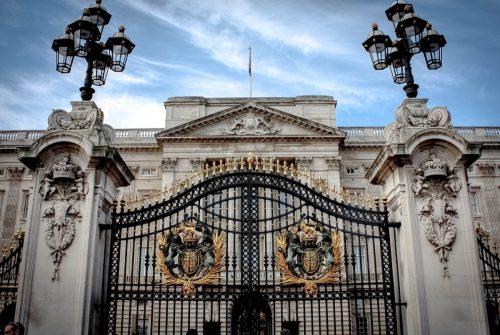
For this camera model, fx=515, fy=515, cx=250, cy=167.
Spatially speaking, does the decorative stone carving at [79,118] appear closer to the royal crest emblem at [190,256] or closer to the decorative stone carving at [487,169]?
the royal crest emblem at [190,256]

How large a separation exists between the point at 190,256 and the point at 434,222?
4.81 metres

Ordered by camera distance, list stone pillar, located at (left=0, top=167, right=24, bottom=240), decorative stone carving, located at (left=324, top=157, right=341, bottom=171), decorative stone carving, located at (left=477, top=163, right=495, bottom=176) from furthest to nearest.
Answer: decorative stone carving, located at (left=477, top=163, right=495, bottom=176) < decorative stone carving, located at (left=324, top=157, right=341, bottom=171) < stone pillar, located at (left=0, top=167, right=24, bottom=240)

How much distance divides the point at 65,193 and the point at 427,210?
7.03 meters

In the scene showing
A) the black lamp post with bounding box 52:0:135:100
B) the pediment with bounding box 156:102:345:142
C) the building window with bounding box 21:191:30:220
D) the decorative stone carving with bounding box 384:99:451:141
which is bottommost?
the decorative stone carving with bounding box 384:99:451:141

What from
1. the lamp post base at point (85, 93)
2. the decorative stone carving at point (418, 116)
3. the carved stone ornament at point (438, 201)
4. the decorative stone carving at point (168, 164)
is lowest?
the carved stone ornament at point (438, 201)

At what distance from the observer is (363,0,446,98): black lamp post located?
10.8 metres

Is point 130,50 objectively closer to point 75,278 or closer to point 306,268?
point 75,278

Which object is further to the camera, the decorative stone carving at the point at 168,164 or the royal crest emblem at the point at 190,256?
the decorative stone carving at the point at 168,164

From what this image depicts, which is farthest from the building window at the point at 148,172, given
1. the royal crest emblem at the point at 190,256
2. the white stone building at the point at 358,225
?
the royal crest emblem at the point at 190,256

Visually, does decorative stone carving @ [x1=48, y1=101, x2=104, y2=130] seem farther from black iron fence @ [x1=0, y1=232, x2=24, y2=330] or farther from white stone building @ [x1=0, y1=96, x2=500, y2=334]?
black iron fence @ [x1=0, y1=232, x2=24, y2=330]

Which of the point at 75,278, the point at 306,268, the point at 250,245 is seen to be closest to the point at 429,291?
the point at 306,268

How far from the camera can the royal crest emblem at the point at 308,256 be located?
33.5ft

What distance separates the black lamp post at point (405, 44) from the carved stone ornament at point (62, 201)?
686 cm

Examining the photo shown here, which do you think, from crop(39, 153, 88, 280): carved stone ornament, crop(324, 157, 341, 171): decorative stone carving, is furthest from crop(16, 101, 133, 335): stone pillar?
crop(324, 157, 341, 171): decorative stone carving
